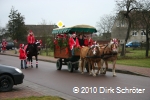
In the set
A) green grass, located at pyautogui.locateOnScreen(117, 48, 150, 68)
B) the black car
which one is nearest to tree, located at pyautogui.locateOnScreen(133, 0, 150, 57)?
green grass, located at pyautogui.locateOnScreen(117, 48, 150, 68)

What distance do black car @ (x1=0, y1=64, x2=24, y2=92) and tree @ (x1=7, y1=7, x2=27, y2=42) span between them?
59592 millimetres

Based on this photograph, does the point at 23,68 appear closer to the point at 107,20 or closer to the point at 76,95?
the point at 76,95

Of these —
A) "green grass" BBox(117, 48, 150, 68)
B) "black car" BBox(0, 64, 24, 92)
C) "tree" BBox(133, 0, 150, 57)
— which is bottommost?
"green grass" BBox(117, 48, 150, 68)

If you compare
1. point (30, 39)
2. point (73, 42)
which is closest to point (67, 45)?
point (73, 42)

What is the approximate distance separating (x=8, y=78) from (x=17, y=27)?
6067 cm

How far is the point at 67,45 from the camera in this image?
18250mm

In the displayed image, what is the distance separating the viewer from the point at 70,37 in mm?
17641

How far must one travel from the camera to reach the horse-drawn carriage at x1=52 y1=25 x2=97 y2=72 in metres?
18.0

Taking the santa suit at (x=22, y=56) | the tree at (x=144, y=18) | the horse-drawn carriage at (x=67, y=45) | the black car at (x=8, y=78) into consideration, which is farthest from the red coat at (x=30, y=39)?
the tree at (x=144, y=18)

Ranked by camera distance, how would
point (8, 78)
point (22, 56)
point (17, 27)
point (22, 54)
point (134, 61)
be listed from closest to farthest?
point (8, 78) < point (22, 56) < point (22, 54) < point (134, 61) < point (17, 27)

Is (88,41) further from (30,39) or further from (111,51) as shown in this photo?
(30,39)

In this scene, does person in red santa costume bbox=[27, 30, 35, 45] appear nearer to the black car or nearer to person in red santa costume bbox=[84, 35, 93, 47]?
person in red santa costume bbox=[84, 35, 93, 47]

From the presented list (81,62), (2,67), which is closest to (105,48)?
(81,62)

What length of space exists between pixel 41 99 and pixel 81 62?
8160 millimetres
